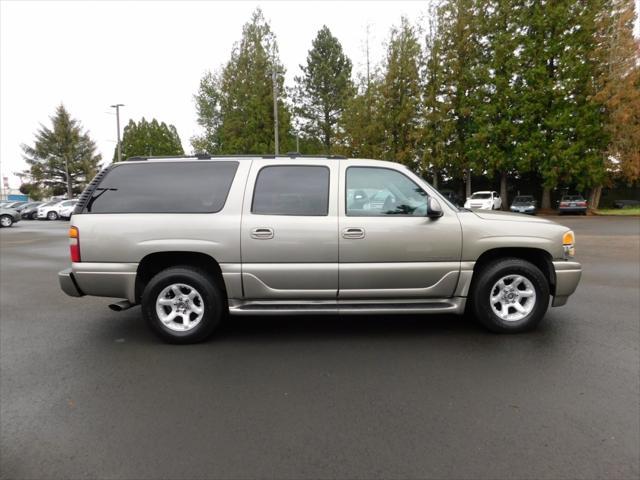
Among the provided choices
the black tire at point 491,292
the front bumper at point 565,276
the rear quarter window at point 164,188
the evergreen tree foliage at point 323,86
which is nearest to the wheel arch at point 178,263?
the rear quarter window at point 164,188

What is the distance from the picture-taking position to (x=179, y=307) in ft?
14.6

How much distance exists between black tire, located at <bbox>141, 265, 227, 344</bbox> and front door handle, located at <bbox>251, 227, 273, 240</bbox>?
0.69 meters

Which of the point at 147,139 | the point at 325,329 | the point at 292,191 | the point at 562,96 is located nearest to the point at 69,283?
the point at 292,191

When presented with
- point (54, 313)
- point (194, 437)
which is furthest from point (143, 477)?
point (54, 313)

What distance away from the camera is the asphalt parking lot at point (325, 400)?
2441mm

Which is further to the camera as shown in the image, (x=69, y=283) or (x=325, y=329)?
(x=325, y=329)

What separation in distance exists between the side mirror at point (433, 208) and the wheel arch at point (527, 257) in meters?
0.71

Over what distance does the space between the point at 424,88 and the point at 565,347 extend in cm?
3264

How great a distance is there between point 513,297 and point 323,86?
45391mm

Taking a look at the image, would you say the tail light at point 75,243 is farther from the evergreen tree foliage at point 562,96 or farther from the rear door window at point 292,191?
the evergreen tree foliage at point 562,96

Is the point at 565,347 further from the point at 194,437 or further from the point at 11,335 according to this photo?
the point at 11,335

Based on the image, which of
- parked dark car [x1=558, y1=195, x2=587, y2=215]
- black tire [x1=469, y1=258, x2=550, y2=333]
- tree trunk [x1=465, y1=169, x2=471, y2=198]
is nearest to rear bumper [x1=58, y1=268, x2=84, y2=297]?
black tire [x1=469, y1=258, x2=550, y2=333]

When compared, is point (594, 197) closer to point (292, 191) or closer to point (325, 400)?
point (292, 191)

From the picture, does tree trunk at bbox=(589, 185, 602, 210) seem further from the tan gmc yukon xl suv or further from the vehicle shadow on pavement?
the tan gmc yukon xl suv
